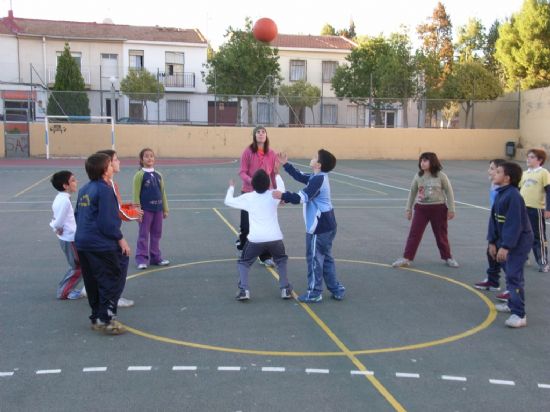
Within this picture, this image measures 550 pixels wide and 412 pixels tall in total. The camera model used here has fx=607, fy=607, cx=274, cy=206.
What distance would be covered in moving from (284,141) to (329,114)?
173 inches

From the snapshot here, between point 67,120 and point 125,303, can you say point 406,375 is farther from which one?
point 67,120

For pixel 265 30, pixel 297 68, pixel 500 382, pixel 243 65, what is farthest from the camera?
pixel 297 68

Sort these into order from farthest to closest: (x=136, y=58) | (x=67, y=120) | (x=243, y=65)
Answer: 1. (x=136, y=58)
2. (x=243, y=65)
3. (x=67, y=120)

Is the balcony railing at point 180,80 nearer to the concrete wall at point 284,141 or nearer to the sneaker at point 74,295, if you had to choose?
the concrete wall at point 284,141

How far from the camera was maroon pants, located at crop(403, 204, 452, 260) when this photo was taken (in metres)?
8.38

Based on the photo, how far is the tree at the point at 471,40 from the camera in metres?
52.4

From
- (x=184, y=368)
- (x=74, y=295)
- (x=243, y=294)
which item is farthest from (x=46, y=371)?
(x=243, y=294)

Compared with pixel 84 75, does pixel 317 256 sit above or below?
below

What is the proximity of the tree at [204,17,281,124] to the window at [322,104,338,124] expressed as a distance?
12.3 ft

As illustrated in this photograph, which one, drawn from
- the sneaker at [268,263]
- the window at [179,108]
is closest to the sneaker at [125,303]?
the sneaker at [268,263]

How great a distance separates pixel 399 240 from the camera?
10.3 m

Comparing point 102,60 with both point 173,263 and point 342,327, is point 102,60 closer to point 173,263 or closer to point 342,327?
point 173,263

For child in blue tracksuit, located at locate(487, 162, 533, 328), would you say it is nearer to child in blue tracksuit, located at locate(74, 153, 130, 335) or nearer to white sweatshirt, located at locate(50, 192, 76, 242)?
child in blue tracksuit, located at locate(74, 153, 130, 335)

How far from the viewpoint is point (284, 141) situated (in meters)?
33.7
